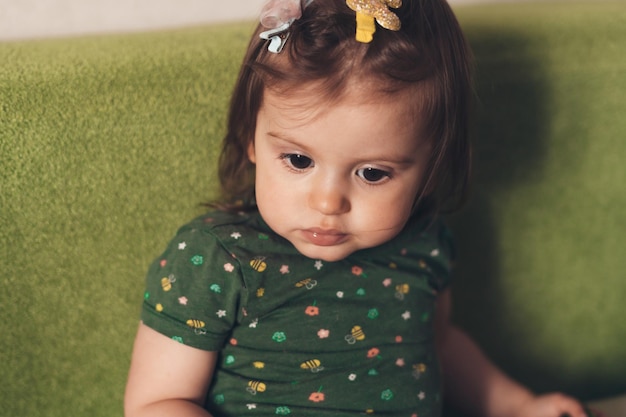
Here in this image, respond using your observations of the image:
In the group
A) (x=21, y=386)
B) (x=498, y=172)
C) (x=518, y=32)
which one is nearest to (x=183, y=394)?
(x=21, y=386)

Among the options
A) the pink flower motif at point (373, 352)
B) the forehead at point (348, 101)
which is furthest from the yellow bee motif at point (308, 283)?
the forehead at point (348, 101)

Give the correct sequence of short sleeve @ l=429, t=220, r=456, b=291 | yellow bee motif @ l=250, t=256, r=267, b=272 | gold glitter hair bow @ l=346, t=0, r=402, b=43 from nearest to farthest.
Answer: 1. gold glitter hair bow @ l=346, t=0, r=402, b=43
2. yellow bee motif @ l=250, t=256, r=267, b=272
3. short sleeve @ l=429, t=220, r=456, b=291

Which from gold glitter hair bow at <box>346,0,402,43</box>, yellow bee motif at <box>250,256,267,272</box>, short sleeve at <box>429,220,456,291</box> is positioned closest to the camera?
gold glitter hair bow at <box>346,0,402,43</box>

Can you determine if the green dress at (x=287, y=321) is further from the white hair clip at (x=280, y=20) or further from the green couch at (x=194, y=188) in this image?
the white hair clip at (x=280, y=20)

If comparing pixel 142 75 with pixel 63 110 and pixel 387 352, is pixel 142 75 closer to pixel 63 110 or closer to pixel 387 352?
pixel 63 110

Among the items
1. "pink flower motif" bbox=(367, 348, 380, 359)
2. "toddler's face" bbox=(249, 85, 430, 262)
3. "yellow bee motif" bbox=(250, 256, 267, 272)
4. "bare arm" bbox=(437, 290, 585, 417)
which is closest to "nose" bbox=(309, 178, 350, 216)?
"toddler's face" bbox=(249, 85, 430, 262)

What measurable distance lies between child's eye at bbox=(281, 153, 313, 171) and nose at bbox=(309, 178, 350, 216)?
0.10ft

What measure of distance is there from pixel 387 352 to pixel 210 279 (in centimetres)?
25

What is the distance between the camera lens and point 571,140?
1.16 metres

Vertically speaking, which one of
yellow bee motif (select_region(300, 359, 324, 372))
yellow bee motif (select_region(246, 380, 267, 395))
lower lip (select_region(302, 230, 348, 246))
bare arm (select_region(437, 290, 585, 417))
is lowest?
bare arm (select_region(437, 290, 585, 417))

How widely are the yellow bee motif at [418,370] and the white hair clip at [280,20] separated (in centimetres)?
44

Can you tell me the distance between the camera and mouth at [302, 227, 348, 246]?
841 mm

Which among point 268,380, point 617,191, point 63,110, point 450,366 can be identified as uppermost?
point 63,110

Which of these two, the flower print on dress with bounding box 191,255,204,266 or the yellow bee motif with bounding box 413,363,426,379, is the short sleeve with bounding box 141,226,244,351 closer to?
the flower print on dress with bounding box 191,255,204,266
